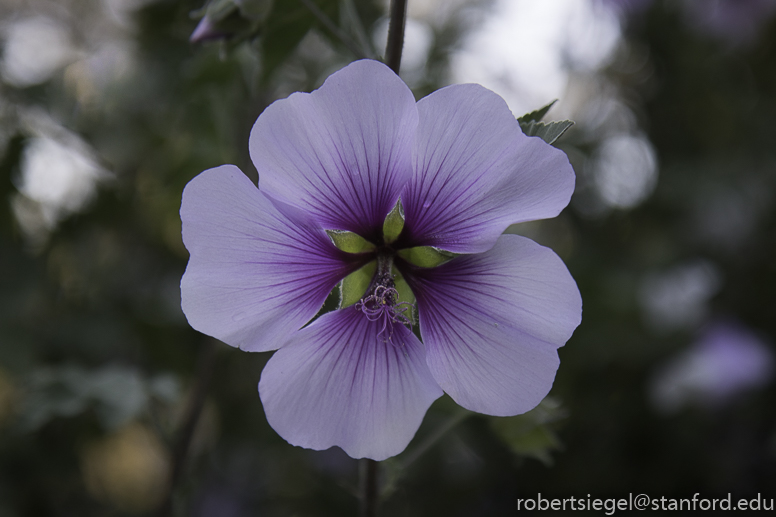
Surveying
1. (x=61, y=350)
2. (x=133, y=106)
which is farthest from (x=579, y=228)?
(x=61, y=350)

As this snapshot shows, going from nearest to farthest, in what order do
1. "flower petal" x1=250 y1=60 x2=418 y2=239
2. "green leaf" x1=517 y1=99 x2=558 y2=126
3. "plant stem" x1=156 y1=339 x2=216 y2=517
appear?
"flower petal" x1=250 y1=60 x2=418 y2=239 < "green leaf" x1=517 y1=99 x2=558 y2=126 < "plant stem" x1=156 y1=339 x2=216 y2=517

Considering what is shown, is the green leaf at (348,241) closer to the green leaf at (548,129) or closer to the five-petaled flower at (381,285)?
the five-petaled flower at (381,285)

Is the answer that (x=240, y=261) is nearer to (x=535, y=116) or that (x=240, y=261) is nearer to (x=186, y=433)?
(x=535, y=116)

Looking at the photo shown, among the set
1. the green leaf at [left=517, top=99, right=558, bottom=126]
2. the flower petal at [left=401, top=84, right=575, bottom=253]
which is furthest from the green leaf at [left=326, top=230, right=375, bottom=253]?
the green leaf at [left=517, top=99, right=558, bottom=126]

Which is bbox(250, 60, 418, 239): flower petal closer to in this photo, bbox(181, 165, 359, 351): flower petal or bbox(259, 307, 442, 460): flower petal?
bbox(181, 165, 359, 351): flower petal

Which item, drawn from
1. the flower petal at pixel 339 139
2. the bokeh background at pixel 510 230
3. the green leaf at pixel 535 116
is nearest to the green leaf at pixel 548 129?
the green leaf at pixel 535 116

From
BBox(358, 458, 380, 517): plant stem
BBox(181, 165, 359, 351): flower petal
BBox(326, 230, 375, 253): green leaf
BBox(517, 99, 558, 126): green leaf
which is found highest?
BBox(517, 99, 558, 126): green leaf

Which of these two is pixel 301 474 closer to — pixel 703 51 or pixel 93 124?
pixel 93 124
